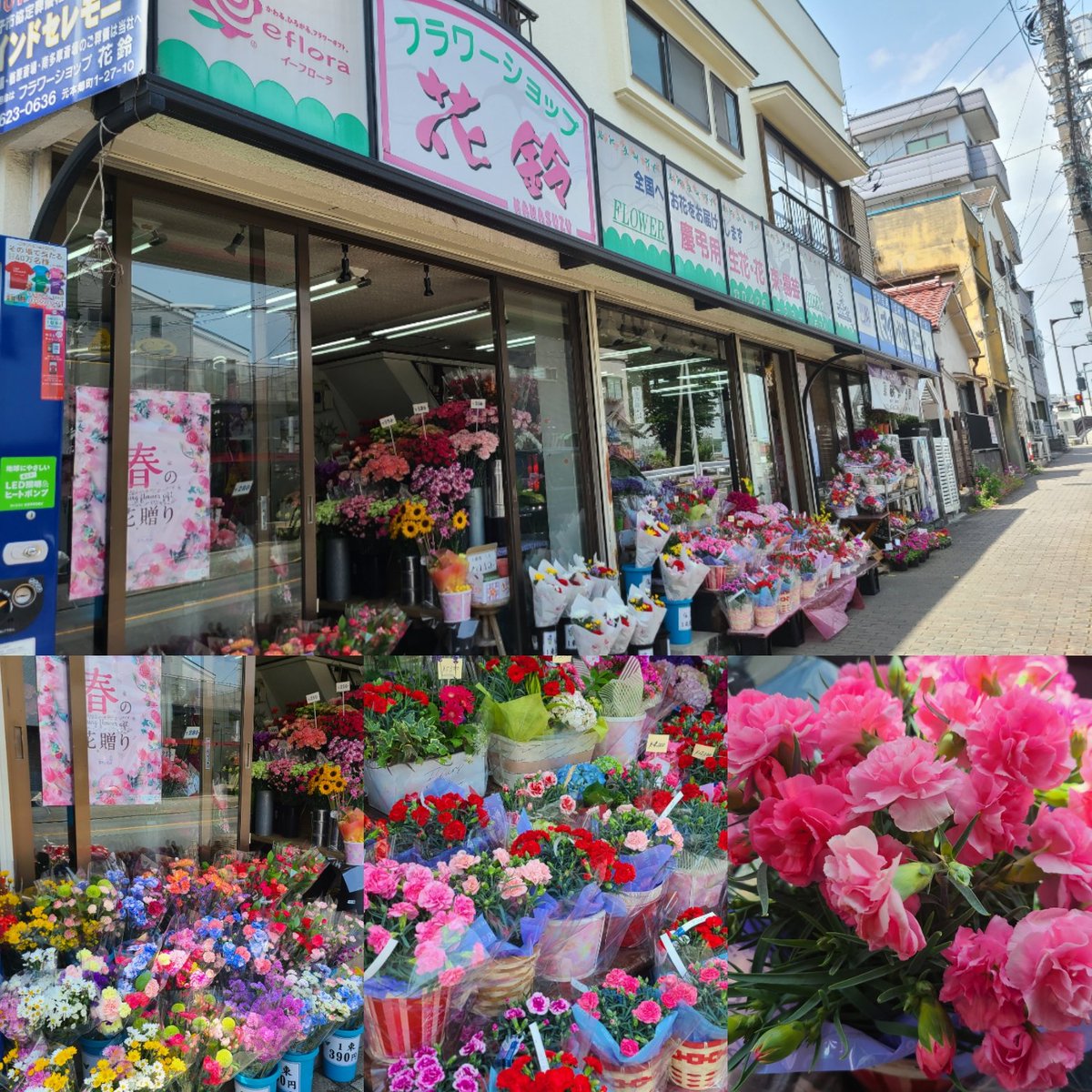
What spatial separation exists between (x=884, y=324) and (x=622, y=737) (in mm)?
9510

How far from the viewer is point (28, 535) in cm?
230

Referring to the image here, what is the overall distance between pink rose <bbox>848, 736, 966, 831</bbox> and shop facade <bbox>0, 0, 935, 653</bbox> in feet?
8.39

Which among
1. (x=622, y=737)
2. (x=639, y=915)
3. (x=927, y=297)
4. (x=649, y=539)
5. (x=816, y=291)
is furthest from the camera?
(x=927, y=297)

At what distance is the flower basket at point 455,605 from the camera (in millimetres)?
4727

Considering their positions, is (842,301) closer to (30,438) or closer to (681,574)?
(681,574)

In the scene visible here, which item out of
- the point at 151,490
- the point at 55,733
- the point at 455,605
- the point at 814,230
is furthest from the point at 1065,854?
the point at 814,230

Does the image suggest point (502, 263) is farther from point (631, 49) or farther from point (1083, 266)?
point (1083, 266)

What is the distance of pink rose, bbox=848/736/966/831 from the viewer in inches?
32.3

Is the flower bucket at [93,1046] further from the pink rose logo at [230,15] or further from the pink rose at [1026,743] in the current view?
the pink rose logo at [230,15]

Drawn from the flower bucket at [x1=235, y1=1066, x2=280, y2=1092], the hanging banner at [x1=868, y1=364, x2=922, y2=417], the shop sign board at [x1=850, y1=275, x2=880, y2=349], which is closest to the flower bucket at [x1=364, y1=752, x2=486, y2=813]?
the flower bucket at [x1=235, y1=1066, x2=280, y2=1092]

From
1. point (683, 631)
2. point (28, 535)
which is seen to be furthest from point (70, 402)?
point (683, 631)

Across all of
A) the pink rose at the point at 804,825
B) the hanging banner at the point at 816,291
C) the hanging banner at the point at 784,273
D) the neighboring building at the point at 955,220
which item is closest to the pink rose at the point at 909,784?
the pink rose at the point at 804,825

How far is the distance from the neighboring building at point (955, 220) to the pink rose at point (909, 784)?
14470 mm

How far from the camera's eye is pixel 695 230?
230 inches
